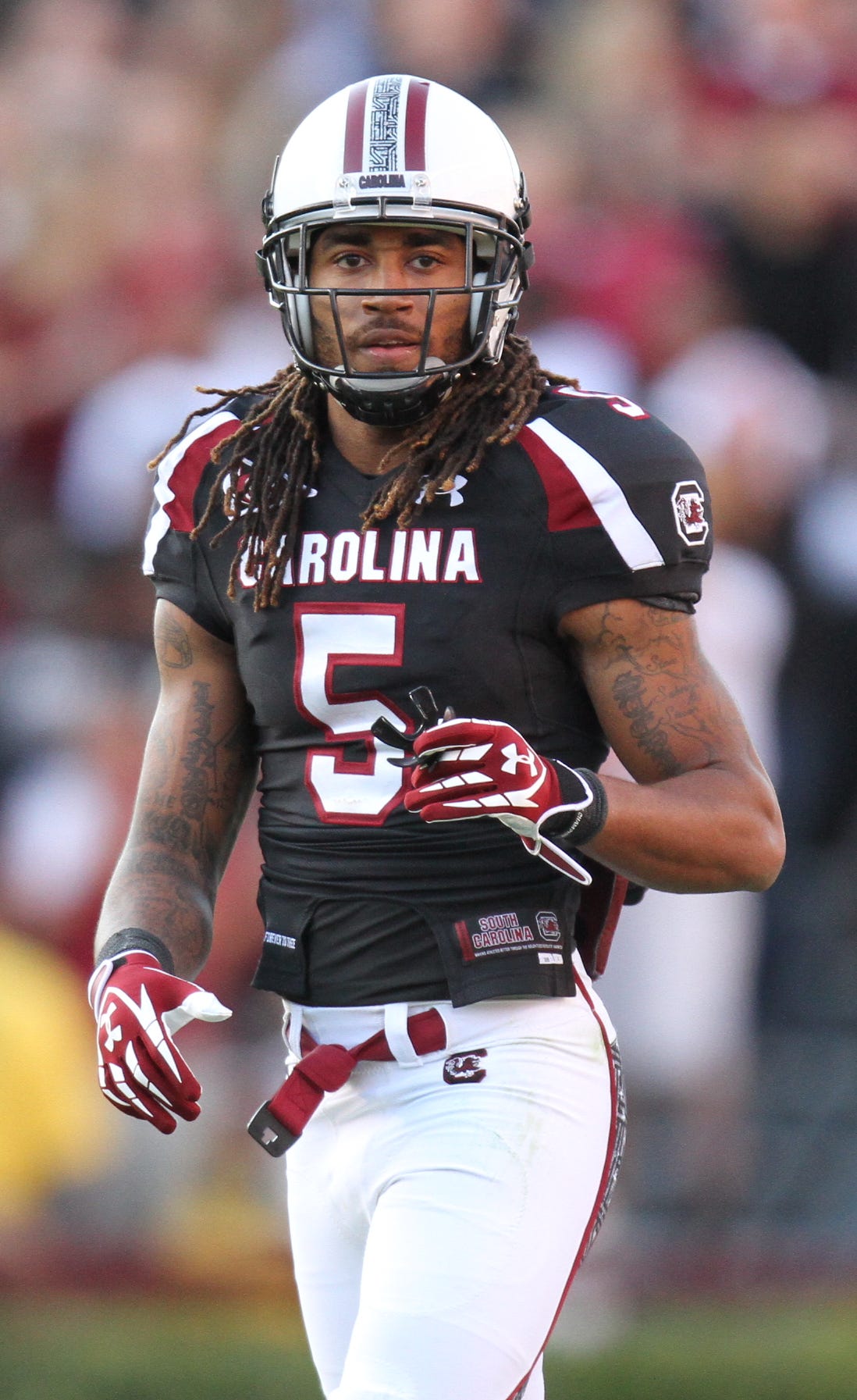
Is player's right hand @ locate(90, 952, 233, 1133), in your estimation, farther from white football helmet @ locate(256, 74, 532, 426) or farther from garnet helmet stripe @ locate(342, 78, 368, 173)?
garnet helmet stripe @ locate(342, 78, 368, 173)

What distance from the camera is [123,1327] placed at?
518cm

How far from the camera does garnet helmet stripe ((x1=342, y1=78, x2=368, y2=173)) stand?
2898 millimetres

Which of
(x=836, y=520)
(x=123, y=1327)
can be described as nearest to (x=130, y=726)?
(x=123, y=1327)

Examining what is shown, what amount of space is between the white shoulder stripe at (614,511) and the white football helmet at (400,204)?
9.8 inches

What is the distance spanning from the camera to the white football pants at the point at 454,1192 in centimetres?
251

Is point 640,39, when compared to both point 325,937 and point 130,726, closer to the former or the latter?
point 130,726

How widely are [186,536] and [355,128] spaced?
0.65 metres

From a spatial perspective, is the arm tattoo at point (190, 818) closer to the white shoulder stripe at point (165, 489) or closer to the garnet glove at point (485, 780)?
the white shoulder stripe at point (165, 489)

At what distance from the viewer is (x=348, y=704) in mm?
2824

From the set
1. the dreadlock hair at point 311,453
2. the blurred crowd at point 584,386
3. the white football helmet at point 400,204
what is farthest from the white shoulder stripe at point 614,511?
the blurred crowd at point 584,386

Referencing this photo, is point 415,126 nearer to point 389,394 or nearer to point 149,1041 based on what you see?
point 389,394

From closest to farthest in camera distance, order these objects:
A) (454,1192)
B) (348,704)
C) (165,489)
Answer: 1. (454,1192)
2. (348,704)
3. (165,489)

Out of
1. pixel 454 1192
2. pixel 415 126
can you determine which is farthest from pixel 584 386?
pixel 454 1192

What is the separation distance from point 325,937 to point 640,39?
15.3 feet
